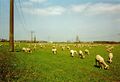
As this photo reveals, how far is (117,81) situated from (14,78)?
8.01m

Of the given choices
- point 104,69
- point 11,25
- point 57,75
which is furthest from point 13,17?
point 57,75

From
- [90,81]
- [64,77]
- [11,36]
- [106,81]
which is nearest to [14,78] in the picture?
[64,77]

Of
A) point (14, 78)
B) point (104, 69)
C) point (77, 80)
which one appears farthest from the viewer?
point (104, 69)

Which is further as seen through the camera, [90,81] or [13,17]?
[13,17]

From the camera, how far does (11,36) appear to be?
45.2 metres

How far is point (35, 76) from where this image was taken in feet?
62.7

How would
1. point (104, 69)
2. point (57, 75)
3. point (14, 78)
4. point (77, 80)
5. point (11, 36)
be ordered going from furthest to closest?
point (11, 36) → point (104, 69) → point (57, 75) → point (77, 80) → point (14, 78)

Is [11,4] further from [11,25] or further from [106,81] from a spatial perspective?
[106,81]

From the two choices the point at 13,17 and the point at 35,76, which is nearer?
the point at 35,76

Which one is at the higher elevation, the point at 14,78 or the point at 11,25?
the point at 11,25

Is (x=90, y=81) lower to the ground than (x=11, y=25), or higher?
lower

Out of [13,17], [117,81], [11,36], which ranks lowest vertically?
[117,81]

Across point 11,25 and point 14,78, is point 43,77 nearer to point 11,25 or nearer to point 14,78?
point 14,78

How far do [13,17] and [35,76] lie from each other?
2873cm
